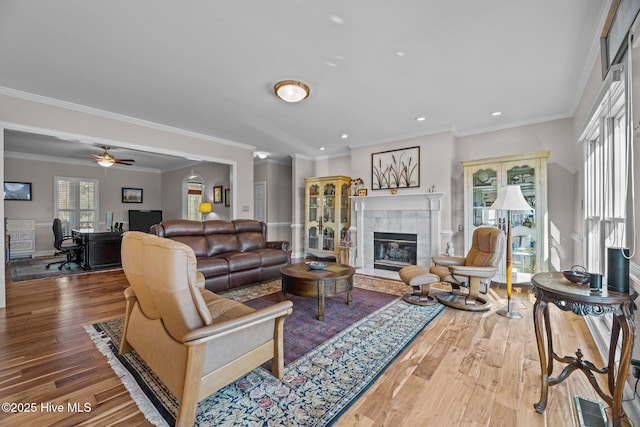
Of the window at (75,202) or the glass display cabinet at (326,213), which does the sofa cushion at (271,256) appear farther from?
the window at (75,202)

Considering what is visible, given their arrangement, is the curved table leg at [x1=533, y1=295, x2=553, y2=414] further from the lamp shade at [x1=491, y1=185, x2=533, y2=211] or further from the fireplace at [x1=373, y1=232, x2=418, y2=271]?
the fireplace at [x1=373, y1=232, x2=418, y2=271]

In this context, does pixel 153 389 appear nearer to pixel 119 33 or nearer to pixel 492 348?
pixel 492 348

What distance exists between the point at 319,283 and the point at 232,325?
1549mm

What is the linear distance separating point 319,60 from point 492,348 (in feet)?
10.2

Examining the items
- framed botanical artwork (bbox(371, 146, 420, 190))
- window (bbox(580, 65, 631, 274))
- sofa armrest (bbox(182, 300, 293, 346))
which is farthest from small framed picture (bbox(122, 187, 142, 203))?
window (bbox(580, 65, 631, 274))

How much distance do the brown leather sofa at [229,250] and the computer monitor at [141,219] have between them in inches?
216

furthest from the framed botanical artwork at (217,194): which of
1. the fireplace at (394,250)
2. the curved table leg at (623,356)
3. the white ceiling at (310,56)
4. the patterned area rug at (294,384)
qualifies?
the curved table leg at (623,356)

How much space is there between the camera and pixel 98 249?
5578 millimetres

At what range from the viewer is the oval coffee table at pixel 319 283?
9.69 ft

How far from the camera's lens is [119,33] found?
2270 mm

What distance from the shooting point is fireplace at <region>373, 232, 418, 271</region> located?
16.8ft

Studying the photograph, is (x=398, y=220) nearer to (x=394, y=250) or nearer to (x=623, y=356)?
(x=394, y=250)

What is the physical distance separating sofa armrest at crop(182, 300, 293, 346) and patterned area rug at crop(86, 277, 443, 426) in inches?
18.9

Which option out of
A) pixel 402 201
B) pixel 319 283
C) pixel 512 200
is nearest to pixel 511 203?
pixel 512 200
